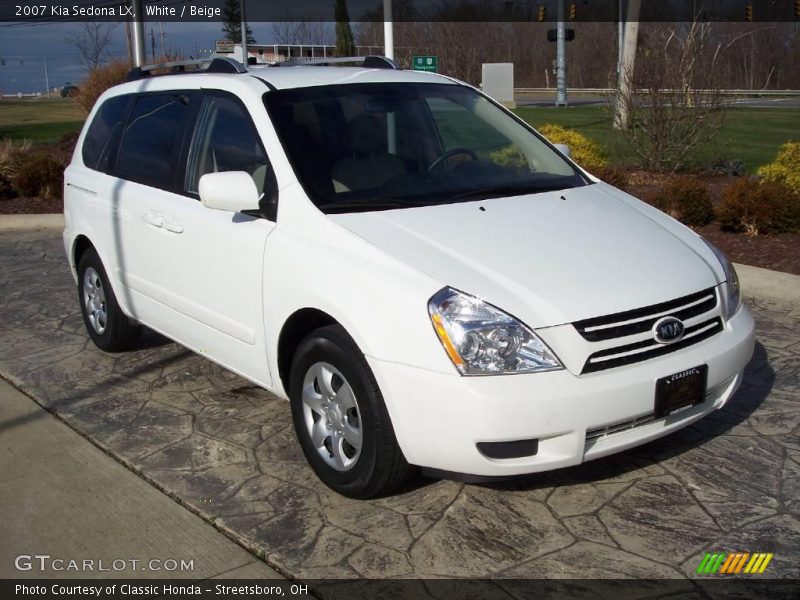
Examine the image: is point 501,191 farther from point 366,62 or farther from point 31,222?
point 31,222

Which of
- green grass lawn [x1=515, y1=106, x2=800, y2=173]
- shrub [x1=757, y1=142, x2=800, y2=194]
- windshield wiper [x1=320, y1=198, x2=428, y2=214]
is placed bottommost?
green grass lawn [x1=515, y1=106, x2=800, y2=173]

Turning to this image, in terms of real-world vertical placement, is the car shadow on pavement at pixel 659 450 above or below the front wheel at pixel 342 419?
below

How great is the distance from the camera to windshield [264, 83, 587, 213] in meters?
4.39

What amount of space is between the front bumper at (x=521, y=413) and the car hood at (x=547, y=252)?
0.87 ft

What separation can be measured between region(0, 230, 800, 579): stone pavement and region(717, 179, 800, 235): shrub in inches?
112

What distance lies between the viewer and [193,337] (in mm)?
5039

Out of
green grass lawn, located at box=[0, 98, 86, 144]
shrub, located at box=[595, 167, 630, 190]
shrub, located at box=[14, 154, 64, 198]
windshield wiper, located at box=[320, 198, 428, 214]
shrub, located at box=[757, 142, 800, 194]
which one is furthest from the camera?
green grass lawn, located at box=[0, 98, 86, 144]

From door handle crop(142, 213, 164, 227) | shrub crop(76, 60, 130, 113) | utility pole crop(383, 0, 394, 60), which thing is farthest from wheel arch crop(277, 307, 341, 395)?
shrub crop(76, 60, 130, 113)

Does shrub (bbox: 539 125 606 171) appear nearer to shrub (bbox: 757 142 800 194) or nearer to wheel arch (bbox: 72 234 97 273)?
shrub (bbox: 757 142 800 194)

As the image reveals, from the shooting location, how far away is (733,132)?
69.0ft

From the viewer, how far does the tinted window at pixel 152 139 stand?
5.24 m

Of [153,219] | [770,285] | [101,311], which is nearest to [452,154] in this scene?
[153,219]

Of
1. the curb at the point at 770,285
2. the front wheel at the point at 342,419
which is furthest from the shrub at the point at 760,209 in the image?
the front wheel at the point at 342,419

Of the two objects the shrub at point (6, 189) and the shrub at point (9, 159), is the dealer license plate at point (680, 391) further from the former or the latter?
the shrub at point (9, 159)
